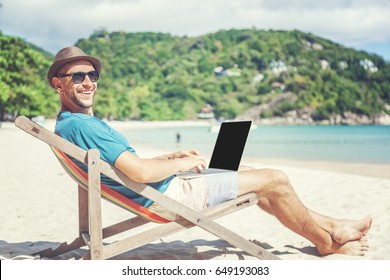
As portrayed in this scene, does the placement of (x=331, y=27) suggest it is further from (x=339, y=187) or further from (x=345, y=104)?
(x=345, y=104)

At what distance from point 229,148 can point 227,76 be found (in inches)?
3275

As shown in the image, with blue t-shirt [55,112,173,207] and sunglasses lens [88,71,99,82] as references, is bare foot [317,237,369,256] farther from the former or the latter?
sunglasses lens [88,71,99,82]

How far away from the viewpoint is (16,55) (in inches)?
Answer: 765

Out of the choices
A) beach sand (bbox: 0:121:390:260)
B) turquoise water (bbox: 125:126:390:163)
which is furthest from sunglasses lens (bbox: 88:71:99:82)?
turquoise water (bbox: 125:126:390:163)

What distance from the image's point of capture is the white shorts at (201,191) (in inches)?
126

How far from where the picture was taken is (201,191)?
329 cm

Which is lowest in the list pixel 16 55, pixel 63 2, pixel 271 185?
pixel 271 185

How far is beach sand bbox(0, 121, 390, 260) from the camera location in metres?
3.98

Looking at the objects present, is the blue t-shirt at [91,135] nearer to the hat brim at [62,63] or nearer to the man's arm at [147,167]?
the man's arm at [147,167]

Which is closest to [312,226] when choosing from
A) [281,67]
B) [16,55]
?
[16,55]

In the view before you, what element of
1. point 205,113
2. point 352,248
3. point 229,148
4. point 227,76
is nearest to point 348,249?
point 352,248

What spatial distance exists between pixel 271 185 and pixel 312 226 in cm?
44

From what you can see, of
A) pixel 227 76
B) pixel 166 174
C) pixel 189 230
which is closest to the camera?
pixel 166 174

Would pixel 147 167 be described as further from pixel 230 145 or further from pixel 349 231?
pixel 349 231
